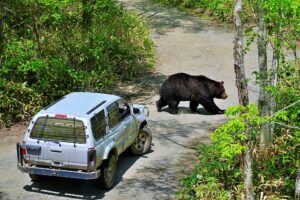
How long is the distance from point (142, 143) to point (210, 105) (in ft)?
13.7

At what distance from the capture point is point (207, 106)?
1888 centimetres

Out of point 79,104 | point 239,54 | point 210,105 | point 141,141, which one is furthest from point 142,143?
point 239,54

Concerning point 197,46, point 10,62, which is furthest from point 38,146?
point 197,46

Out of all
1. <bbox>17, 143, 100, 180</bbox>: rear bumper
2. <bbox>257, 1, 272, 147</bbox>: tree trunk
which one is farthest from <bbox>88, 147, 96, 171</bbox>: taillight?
<bbox>257, 1, 272, 147</bbox>: tree trunk

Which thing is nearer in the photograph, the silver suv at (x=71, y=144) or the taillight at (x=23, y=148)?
the silver suv at (x=71, y=144)

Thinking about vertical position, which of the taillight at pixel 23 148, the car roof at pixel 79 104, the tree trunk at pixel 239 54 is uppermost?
the tree trunk at pixel 239 54

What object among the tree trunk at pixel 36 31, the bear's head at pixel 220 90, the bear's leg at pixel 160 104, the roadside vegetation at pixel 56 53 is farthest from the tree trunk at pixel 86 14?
the bear's head at pixel 220 90

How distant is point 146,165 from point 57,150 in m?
3.34

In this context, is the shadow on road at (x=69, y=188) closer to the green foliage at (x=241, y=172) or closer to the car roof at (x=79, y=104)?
the car roof at (x=79, y=104)

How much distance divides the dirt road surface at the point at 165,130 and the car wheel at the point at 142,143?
0.70 ft

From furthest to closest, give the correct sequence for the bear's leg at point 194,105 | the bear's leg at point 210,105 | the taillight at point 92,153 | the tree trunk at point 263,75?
the bear's leg at point 194,105, the bear's leg at point 210,105, the tree trunk at point 263,75, the taillight at point 92,153

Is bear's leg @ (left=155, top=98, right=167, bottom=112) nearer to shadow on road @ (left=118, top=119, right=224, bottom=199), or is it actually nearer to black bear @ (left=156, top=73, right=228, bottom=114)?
black bear @ (left=156, top=73, right=228, bottom=114)

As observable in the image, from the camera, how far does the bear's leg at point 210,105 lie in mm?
18719

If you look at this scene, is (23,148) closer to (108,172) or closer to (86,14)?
(108,172)
